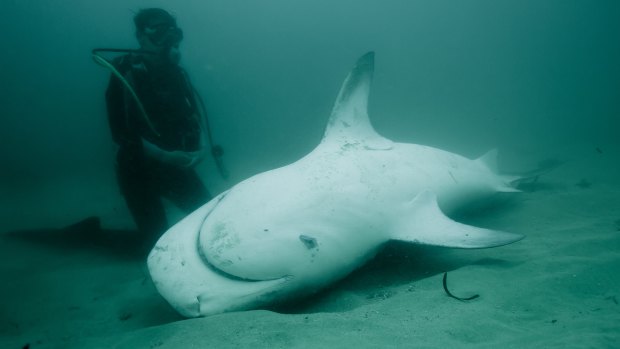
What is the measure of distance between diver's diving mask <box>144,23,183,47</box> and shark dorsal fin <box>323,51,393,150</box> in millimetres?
3900

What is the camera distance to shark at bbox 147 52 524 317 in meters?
2.59

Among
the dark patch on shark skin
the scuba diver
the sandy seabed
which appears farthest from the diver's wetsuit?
the dark patch on shark skin

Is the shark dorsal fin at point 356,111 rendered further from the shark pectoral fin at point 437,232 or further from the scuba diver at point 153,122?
the scuba diver at point 153,122

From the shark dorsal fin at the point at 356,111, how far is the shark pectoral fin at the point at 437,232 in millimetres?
1057

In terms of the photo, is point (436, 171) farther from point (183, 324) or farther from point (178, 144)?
point (178, 144)

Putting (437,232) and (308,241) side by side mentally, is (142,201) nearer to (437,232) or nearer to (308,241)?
(308,241)

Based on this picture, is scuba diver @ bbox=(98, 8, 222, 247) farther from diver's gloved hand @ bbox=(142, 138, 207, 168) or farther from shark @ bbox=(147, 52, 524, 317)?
shark @ bbox=(147, 52, 524, 317)

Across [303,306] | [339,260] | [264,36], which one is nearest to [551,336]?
[339,260]

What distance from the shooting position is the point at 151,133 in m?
6.43

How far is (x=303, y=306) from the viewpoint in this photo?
305cm

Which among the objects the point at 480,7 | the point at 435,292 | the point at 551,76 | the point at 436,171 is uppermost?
the point at 480,7

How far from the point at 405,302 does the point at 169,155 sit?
5.03 meters

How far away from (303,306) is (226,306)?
33.5 inches

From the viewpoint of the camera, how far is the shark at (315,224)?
102 inches
